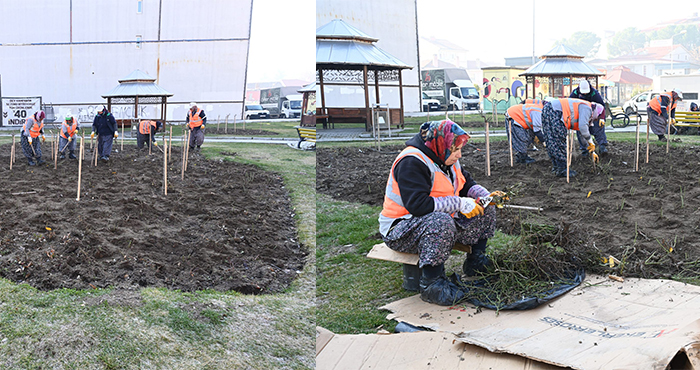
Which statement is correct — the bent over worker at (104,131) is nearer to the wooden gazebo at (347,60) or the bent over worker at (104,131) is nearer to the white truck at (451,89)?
the wooden gazebo at (347,60)

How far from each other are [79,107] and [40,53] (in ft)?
11.1

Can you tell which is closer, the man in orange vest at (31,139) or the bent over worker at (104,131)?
the man in orange vest at (31,139)

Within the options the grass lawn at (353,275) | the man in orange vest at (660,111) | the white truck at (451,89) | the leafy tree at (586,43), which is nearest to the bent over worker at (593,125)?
the man in orange vest at (660,111)

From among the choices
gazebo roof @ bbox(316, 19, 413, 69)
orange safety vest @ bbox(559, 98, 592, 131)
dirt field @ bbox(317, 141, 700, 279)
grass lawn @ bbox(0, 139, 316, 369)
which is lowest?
grass lawn @ bbox(0, 139, 316, 369)

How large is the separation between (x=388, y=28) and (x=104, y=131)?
2081 cm

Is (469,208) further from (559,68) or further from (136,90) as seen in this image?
(559,68)

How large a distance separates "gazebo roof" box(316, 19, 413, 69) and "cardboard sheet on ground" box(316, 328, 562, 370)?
651 inches

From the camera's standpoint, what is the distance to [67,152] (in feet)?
42.5

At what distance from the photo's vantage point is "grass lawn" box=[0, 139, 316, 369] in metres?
3.07

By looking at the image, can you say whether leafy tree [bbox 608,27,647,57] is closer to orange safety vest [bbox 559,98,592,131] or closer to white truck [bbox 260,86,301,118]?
white truck [bbox 260,86,301,118]

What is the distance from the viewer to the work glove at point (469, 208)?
145 inches

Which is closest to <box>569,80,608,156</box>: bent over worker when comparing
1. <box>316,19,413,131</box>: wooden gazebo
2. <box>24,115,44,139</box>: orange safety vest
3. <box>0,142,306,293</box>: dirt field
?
<box>0,142,306,293</box>: dirt field

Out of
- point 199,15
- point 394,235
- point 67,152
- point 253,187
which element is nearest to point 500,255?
point 394,235

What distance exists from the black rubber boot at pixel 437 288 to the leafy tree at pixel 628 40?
98860 millimetres
